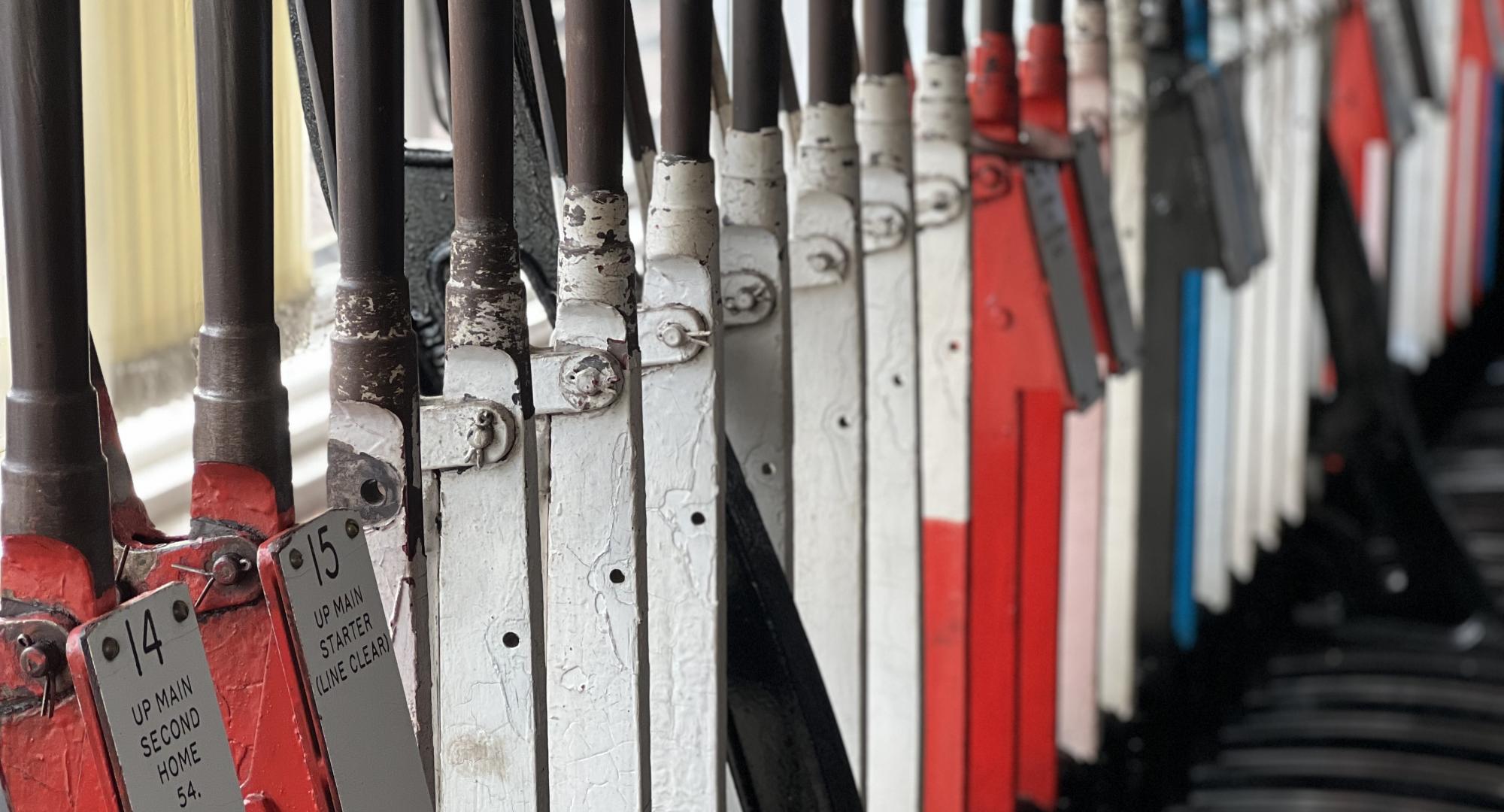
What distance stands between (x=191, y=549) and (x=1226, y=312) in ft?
6.60

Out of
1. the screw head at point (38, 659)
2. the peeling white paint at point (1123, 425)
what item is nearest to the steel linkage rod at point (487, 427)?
the screw head at point (38, 659)

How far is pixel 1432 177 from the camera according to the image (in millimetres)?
3662

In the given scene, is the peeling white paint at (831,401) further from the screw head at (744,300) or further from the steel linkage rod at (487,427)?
the steel linkage rod at (487,427)

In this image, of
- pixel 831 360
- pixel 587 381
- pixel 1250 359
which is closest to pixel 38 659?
pixel 587 381

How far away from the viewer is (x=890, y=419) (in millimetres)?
1363

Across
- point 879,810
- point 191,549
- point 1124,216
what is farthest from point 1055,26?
point 191,549

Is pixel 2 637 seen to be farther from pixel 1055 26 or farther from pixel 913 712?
pixel 1055 26

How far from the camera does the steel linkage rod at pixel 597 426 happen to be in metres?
0.95

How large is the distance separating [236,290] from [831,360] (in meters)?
0.54

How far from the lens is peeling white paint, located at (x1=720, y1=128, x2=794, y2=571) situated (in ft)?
3.79

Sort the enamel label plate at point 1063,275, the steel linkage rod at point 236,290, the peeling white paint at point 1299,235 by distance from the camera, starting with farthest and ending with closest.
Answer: the peeling white paint at point 1299,235 < the enamel label plate at point 1063,275 < the steel linkage rod at point 236,290

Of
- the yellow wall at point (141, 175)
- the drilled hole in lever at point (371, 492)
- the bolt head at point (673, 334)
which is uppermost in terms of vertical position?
the yellow wall at point (141, 175)

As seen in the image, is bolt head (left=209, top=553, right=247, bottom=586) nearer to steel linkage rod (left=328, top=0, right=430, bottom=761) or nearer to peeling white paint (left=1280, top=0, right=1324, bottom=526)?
steel linkage rod (left=328, top=0, right=430, bottom=761)

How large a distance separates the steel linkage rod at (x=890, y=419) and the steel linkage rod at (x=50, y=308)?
0.68m
